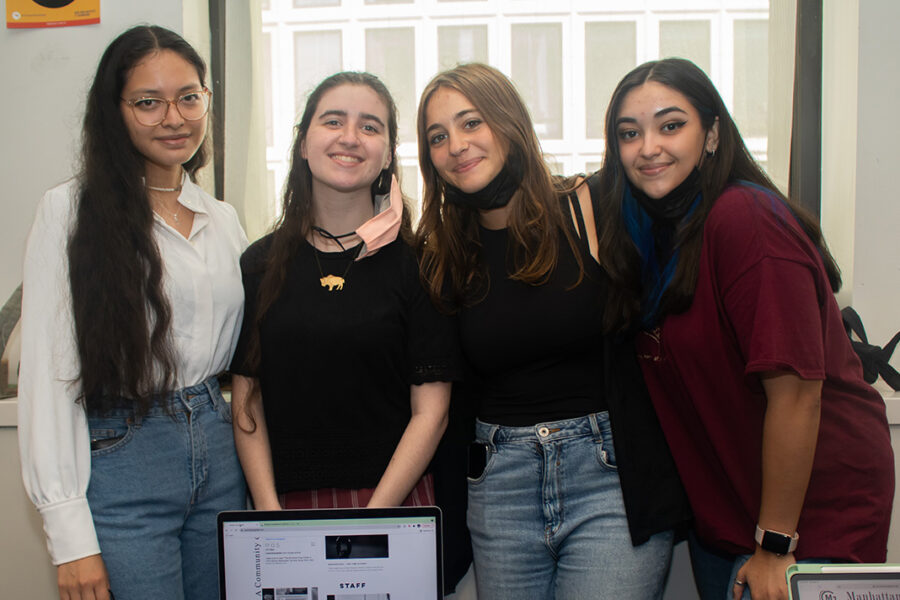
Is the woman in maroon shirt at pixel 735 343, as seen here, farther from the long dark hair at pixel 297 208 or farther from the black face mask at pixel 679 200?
the long dark hair at pixel 297 208

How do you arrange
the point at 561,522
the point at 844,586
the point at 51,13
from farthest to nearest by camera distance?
1. the point at 51,13
2. the point at 561,522
3. the point at 844,586

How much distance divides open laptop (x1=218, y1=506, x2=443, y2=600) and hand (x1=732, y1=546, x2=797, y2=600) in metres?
0.56

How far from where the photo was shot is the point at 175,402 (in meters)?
1.18

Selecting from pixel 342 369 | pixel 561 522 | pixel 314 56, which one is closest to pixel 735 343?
pixel 561 522

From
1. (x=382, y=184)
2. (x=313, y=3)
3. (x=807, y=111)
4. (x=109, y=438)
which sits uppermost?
(x=313, y=3)

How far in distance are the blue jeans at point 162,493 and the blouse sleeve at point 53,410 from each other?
A: 4cm

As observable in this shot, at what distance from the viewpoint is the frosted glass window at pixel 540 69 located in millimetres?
1947

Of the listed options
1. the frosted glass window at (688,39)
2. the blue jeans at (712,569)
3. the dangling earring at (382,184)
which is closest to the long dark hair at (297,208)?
the dangling earring at (382,184)

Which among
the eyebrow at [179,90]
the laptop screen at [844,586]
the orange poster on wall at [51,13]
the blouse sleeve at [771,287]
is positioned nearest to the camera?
the laptop screen at [844,586]

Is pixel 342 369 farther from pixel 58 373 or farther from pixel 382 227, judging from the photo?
pixel 58 373

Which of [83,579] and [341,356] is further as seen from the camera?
[341,356]

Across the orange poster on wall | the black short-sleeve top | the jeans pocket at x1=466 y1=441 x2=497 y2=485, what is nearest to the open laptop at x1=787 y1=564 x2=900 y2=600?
the jeans pocket at x1=466 y1=441 x2=497 y2=485

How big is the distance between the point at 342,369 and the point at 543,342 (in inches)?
16.3

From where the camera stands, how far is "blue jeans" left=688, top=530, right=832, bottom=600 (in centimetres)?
125
